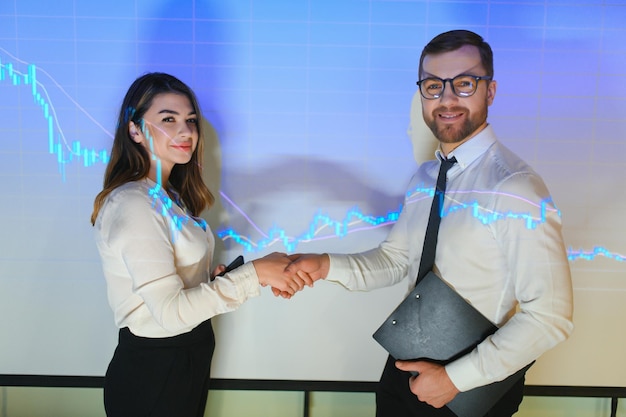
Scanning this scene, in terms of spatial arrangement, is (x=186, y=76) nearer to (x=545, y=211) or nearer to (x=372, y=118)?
(x=372, y=118)

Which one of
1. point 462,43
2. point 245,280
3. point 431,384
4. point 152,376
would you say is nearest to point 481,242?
point 431,384

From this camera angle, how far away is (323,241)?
170 cm

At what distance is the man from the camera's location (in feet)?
3.40

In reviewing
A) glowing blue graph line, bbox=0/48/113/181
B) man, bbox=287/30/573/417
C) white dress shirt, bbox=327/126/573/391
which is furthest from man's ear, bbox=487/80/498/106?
glowing blue graph line, bbox=0/48/113/181

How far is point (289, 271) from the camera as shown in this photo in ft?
4.60

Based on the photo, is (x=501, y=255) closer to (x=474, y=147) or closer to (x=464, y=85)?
(x=474, y=147)

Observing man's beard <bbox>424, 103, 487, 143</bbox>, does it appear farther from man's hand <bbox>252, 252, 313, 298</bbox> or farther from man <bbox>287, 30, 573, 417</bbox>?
man's hand <bbox>252, 252, 313, 298</bbox>

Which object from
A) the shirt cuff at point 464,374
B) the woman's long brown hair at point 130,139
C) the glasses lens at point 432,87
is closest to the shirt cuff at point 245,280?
the woman's long brown hair at point 130,139

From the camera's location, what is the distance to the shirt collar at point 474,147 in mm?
1191

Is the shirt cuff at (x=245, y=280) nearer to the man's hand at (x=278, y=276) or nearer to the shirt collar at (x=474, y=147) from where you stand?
the man's hand at (x=278, y=276)

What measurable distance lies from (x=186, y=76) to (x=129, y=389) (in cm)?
104

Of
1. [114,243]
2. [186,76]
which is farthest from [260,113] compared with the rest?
[114,243]

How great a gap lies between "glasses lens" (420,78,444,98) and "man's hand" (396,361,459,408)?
2.37ft

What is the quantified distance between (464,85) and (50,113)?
143 centimetres
